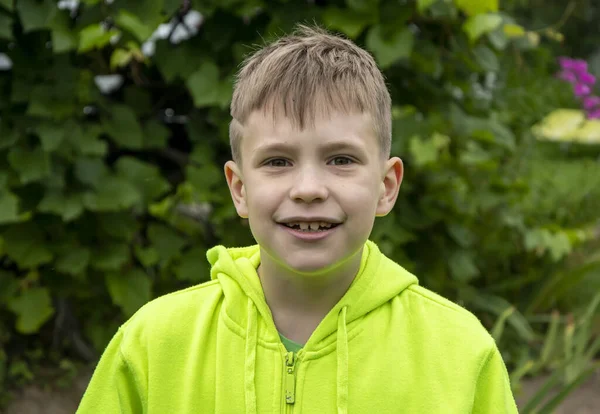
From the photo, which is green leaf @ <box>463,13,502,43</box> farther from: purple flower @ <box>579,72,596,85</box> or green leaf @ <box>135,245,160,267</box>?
purple flower @ <box>579,72,596,85</box>

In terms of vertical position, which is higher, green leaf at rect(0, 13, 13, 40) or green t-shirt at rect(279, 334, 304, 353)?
green leaf at rect(0, 13, 13, 40)

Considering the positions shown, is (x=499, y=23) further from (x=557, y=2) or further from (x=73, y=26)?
(x=557, y=2)

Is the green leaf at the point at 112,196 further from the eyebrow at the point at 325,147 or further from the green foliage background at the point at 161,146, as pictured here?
the eyebrow at the point at 325,147

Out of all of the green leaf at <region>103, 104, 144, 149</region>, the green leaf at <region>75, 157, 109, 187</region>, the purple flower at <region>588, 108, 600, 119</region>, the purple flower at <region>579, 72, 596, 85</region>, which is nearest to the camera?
the green leaf at <region>75, 157, 109, 187</region>

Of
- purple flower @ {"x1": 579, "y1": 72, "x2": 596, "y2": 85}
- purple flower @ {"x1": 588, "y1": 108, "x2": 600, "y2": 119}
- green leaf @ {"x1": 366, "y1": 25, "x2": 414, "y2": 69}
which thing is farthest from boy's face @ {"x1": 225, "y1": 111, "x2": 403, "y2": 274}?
purple flower @ {"x1": 579, "y1": 72, "x2": 596, "y2": 85}

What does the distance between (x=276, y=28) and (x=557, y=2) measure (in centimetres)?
550

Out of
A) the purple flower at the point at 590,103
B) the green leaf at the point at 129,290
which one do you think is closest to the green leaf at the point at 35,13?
the green leaf at the point at 129,290

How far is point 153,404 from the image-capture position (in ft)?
5.80

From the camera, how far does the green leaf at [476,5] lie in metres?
2.91

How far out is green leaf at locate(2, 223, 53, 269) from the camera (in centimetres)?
310

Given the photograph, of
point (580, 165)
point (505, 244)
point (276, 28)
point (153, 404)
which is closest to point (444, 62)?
point (276, 28)

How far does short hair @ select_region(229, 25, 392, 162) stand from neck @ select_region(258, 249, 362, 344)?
26 cm

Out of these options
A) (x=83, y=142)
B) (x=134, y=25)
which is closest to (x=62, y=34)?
(x=134, y=25)

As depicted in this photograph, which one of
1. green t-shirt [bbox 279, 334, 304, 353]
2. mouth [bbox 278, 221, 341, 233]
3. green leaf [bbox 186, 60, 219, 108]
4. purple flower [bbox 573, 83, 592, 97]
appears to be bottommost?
green t-shirt [bbox 279, 334, 304, 353]
